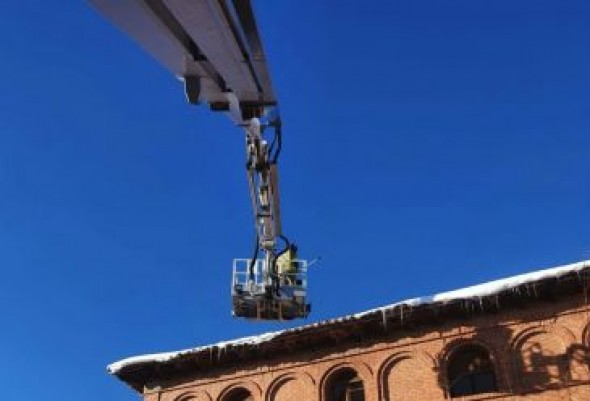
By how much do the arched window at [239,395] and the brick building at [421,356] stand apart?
3 centimetres

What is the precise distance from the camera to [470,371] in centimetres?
2070

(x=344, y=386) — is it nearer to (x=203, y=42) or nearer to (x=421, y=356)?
(x=421, y=356)

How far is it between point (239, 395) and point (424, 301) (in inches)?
250

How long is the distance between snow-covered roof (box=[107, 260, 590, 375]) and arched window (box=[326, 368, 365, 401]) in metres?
1.57

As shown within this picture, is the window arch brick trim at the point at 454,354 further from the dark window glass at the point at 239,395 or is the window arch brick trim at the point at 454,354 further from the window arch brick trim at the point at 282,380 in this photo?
the dark window glass at the point at 239,395

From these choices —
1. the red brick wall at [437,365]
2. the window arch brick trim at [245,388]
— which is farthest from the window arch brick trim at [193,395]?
the window arch brick trim at [245,388]

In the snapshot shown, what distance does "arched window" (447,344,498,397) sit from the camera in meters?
20.3

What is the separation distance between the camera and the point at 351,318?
21734mm

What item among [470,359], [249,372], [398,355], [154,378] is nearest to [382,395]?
[398,355]

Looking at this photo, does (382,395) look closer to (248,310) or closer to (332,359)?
(332,359)

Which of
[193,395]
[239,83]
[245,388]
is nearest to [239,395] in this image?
[245,388]

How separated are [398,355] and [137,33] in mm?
13551

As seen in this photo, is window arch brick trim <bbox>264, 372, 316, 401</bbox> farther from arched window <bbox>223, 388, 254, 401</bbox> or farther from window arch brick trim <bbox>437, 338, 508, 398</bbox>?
window arch brick trim <bbox>437, 338, 508, 398</bbox>

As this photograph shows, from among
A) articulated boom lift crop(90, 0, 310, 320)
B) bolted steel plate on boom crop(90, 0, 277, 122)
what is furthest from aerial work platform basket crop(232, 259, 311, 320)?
bolted steel plate on boom crop(90, 0, 277, 122)
